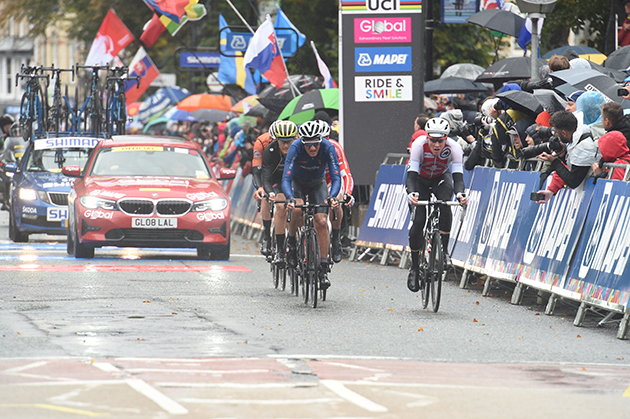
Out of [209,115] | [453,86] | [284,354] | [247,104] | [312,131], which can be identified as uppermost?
[453,86]

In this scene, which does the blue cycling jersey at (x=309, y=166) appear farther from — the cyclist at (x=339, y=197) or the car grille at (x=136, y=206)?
the car grille at (x=136, y=206)

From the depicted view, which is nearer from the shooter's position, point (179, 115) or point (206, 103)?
point (206, 103)

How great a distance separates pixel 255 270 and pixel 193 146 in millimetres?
3162

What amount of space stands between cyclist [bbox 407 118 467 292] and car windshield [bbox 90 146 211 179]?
6196mm

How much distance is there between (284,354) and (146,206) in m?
8.08

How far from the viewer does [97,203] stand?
16.1 metres

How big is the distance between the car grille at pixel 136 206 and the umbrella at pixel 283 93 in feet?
25.6

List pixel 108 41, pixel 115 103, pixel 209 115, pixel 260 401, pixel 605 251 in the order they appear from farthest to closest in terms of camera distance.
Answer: pixel 209 115 → pixel 108 41 → pixel 115 103 → pixel 605 251 → pixel 260 401

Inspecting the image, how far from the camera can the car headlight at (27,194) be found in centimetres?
1948

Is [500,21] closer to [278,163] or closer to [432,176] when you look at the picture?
[278,163]

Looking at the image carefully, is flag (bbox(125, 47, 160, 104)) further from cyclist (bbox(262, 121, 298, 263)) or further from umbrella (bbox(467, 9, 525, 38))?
cyclist (bbox(262, 121, 298, 263))

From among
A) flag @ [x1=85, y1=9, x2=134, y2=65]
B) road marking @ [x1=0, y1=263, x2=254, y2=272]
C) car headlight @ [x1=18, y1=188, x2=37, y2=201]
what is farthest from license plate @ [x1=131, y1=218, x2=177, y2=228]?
flag @ [x1=85, y1=9, x2=134, y2=65]

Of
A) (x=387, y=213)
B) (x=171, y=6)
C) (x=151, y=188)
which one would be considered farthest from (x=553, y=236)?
(x=171, y=6)

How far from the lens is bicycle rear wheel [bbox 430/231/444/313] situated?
36.9ft
